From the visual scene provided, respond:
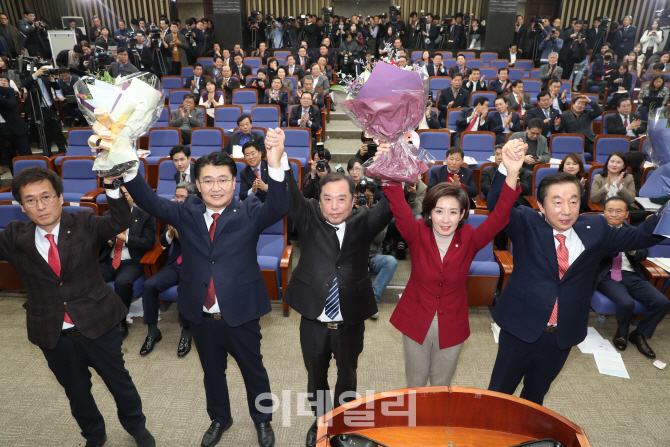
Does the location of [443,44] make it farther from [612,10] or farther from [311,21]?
[612,10]

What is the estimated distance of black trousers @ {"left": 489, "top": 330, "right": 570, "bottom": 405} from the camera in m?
1.92

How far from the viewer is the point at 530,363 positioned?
1.97 metres

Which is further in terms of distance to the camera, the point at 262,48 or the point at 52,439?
the point at 262,48

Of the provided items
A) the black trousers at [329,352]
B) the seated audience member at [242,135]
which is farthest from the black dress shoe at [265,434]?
the seated audience member at [242,135]

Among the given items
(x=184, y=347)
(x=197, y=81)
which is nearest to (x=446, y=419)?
(x=184, y=347)

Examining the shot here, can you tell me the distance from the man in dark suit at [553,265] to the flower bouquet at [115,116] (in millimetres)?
1506

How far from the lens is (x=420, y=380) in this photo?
202cm

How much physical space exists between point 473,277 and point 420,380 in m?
1.49

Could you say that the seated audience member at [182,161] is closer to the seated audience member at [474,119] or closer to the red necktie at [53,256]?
the red necktie at [53,256]

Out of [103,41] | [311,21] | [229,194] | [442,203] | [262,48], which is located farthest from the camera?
[311,21]

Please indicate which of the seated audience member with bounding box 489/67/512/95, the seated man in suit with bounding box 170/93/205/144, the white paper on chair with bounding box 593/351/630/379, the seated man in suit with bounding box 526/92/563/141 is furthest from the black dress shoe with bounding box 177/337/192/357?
the seated audience member with bounding box 489/67/512/95

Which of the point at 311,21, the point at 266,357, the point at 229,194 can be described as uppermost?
the point at 311,21

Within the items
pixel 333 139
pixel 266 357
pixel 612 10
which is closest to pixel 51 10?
pixel 333 139

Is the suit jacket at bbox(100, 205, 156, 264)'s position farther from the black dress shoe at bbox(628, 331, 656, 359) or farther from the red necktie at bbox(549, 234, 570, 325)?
the black dress shoe at bbox(628, 331, 656, 359)
